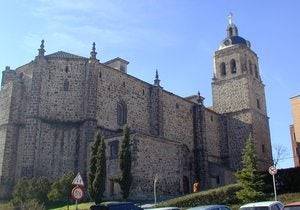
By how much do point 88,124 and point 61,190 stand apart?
7.41 metres

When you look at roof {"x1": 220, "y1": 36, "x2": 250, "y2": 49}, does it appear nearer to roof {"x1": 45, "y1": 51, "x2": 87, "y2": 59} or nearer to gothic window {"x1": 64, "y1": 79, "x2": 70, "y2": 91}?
roof {"x1": 45, "y1": 51, "x2": 87, "y2": 59}

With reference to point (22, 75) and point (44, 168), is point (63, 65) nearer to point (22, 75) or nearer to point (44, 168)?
point (22, 75)

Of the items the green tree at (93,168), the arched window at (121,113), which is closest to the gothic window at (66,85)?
the arched window at (121,113)

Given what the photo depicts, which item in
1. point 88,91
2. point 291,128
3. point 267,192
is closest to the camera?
point 267,192

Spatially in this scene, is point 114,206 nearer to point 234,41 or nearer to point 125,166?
point 125,166

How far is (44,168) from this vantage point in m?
37.9

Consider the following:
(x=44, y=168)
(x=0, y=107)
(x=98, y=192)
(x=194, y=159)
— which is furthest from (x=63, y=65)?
(x=194, y=159)

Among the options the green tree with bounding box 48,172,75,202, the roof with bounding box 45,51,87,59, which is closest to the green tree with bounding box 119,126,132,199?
the green tree with bounding box 48,172,75,202

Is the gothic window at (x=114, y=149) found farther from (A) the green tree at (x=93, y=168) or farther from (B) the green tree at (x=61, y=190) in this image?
(B) the green tree at (x=61, y=190)

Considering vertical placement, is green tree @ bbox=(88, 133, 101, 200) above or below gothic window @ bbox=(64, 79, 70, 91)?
below

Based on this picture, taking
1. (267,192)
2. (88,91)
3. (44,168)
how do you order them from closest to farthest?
(267,192), (44,168), (88,91)

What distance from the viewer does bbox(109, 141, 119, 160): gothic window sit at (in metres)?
37.4

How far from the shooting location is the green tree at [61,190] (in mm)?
33156

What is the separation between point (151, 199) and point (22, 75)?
18021 mm
